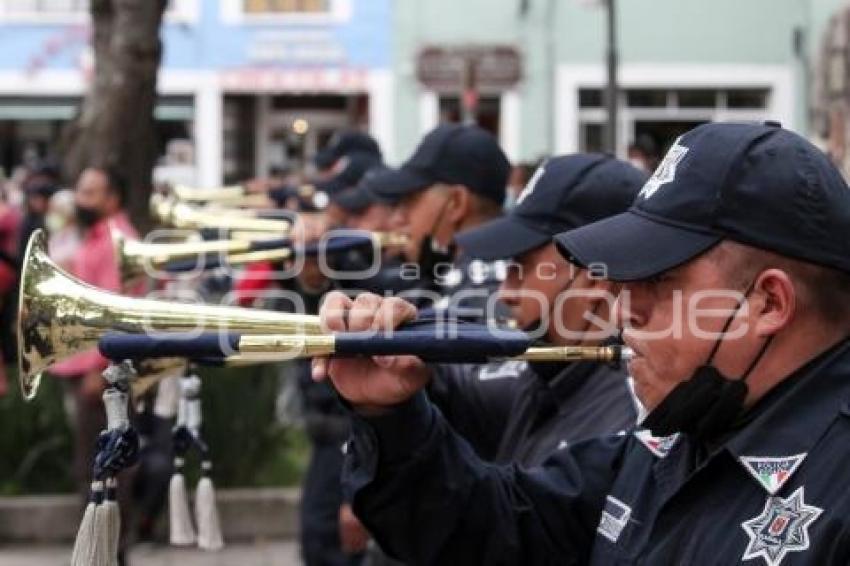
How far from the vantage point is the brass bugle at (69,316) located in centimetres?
263

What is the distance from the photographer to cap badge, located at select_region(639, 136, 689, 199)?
7.34ft

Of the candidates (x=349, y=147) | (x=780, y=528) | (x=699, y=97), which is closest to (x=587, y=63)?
(x=699, y=97)

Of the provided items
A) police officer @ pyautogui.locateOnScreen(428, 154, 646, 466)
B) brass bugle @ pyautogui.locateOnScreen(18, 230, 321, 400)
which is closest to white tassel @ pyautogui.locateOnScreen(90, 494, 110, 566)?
brass bugle @ pyautogui.locateOnScreen(18, 230, 321, 400)

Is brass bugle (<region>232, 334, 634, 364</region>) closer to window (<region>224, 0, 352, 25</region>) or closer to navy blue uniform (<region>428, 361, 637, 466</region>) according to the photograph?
navy blue uniform (<region>428, 361, 637, 466</region>)

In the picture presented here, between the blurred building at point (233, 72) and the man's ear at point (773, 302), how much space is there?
1964cm

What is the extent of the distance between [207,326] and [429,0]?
19698mm

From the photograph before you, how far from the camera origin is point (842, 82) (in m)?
15.6

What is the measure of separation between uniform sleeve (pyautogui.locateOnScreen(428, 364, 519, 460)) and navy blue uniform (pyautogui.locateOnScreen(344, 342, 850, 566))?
109 centimetres

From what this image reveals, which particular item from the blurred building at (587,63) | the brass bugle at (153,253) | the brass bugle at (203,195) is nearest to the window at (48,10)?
the blurred building at (587,63)

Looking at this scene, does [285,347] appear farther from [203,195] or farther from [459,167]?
[203,195]

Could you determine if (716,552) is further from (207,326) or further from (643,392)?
(207,326)

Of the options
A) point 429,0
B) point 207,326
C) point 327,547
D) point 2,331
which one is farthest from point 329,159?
point 429,0

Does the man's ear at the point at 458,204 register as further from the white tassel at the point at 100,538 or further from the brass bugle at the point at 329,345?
the white tassel at the point at 100,538

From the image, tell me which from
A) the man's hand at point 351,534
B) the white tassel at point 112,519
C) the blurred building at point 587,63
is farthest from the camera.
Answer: the blurred building at point 587,63
